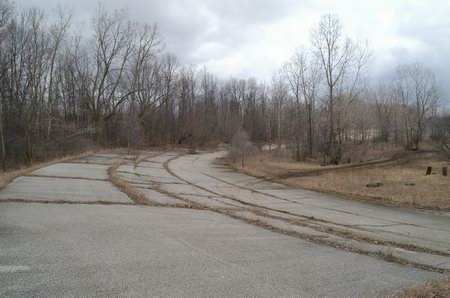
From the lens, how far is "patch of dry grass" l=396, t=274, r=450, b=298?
4.99m

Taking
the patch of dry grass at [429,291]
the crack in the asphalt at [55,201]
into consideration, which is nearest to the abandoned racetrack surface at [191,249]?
the crack in the asphalt at [55,201]

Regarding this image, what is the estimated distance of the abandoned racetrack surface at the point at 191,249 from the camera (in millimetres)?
4871

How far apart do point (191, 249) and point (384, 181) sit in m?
19.0

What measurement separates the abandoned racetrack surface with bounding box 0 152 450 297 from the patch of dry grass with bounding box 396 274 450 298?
0.88 ft

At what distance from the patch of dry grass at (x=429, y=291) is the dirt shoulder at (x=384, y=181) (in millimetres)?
10912

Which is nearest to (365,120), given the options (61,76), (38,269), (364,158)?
(364,158)

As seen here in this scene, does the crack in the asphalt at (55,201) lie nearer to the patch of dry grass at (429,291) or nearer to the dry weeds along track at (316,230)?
the dry weeds along track at (316,230)

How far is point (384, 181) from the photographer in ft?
74.5

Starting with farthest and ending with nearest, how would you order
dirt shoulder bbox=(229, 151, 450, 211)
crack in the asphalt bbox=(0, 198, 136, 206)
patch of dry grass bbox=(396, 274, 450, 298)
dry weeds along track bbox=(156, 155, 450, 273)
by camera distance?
dirt shoulder bbox=(229, 151, 450, 211), crack in the asphalt bbox=(0, 198, 136, 206), dry weeds along track bbox=(156, 155, 450, 273), patch of dry grass bbox=(396, 274, 450, 298)

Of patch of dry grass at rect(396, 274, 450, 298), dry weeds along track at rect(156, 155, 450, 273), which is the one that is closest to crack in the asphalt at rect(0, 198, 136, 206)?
dry weeds along track at rect(156, 155, 450, 273)

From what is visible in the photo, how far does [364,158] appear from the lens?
40656mm

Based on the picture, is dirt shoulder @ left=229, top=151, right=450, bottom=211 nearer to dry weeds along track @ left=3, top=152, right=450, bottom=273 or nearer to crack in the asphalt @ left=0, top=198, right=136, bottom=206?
dry weeds along track @ left=3, top=152, right=450, bottom=273

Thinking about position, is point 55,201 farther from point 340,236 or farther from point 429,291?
point 429,291

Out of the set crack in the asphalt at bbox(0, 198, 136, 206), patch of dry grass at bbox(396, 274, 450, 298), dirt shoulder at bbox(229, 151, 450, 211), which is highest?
crack in the asphalt at bbox(0, 198, 136, 206)
